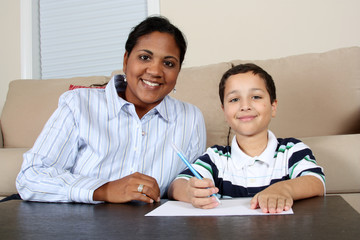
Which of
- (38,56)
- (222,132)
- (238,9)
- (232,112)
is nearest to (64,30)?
(38,56)

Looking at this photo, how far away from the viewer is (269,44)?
262 cm

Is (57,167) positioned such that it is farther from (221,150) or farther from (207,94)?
(207,94)

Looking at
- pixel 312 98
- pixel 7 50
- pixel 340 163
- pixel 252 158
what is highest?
pixel 7 50

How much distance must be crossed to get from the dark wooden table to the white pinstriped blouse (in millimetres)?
339

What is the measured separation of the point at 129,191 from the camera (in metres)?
0.87

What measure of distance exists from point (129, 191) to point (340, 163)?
3.03 feet

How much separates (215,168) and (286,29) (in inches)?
69.8

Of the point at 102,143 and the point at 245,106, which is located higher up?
the point at 245,106

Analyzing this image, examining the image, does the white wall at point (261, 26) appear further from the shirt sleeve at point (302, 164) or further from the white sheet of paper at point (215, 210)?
the white sheet of paper at point (215, 210)

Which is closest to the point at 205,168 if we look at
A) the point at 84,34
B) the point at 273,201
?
the point at 273,201

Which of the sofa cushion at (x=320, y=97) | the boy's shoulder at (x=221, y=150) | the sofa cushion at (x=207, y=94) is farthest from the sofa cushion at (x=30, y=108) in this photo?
the boy's shoulder at (x=221, y=150)

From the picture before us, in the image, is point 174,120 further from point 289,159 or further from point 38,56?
point 38,56

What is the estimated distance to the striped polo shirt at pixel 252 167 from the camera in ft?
3.44

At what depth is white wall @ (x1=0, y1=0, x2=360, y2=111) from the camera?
2477 mm
